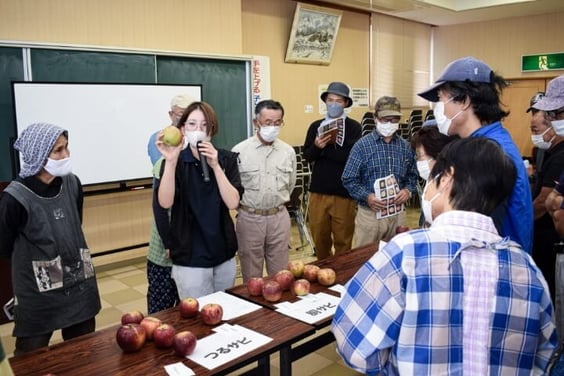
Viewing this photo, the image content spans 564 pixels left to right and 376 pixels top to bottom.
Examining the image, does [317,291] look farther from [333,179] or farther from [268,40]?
[268,40]

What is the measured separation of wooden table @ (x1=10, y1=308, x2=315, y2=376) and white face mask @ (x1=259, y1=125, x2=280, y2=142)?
58.5 inches

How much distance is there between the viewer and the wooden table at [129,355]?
1423 mm

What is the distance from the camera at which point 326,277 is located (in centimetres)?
210

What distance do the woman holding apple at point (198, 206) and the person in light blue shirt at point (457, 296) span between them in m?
1.21

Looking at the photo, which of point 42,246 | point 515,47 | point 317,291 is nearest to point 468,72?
point 317,291

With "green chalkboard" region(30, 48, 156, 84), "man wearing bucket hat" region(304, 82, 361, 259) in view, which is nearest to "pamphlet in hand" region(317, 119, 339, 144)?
"man wearing bucket hat" region(304, 82, 361, 259)

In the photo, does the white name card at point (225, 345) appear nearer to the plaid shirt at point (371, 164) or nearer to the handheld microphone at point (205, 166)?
the handheld microphone at point (205, 166)

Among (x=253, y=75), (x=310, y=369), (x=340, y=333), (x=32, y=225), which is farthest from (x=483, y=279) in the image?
(x=253, y=75)

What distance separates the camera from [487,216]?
1.17 metres

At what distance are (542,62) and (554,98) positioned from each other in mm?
7170

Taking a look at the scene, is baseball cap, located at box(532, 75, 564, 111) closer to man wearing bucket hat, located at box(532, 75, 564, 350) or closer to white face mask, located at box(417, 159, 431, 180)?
man wearing bucket hat, located at box(532, 75, 564, 350)

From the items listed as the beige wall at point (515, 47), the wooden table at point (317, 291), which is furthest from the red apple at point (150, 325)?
the beige wall at point (515, 47)

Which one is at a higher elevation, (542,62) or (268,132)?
(542,62)

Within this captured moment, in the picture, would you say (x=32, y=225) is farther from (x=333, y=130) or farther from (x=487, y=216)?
(x=333, y=130)
